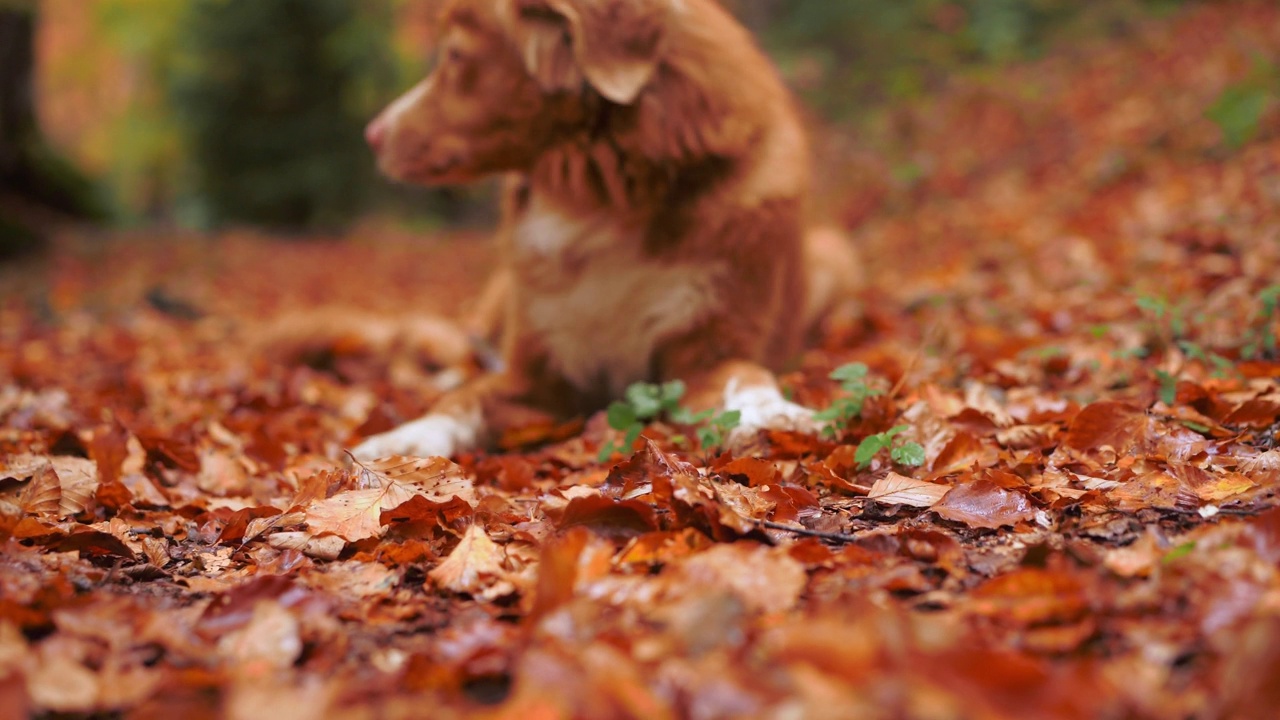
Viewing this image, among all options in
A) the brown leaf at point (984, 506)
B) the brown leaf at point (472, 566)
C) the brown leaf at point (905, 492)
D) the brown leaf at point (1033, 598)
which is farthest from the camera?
the brown leaf at point (905, 492)

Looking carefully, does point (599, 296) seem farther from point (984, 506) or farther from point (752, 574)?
point (752, 574)

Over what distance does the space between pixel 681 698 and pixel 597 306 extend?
205cm

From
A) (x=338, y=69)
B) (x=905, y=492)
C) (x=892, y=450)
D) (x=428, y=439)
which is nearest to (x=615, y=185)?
(x=428, y=439)

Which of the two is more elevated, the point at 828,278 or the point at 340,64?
the point at 340,64

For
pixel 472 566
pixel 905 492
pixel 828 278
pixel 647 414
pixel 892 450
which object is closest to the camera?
pixel 472 566

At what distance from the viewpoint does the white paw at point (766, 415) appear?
7.84ft

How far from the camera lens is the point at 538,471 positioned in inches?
97.0

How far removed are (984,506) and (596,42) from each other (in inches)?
66.4

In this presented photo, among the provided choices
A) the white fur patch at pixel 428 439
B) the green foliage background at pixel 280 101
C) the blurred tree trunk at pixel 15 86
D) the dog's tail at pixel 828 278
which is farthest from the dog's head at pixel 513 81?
the green foliage background at pixel 280 101

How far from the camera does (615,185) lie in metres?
2.83

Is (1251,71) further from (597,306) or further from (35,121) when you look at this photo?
(35,121)

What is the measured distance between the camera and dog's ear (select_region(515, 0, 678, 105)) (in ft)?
8.52

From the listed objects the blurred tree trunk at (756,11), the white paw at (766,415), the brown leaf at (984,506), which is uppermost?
the blurred tree trunk at (756,11)

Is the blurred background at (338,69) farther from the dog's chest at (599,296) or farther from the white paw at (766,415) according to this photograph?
the white paw at (766,415)
